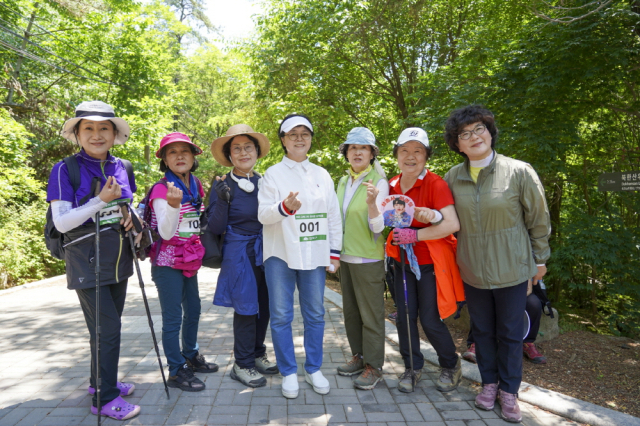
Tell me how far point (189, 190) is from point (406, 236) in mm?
1866

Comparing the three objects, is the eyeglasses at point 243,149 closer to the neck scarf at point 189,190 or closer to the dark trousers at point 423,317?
the neck scarf at point 189,190

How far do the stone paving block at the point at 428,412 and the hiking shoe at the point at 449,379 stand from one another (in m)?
0.28

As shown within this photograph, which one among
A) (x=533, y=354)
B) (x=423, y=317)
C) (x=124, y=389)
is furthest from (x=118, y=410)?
(x=533, y=354)

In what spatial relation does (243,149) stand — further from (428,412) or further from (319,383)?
(428,412)

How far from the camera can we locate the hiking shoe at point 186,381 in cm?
337

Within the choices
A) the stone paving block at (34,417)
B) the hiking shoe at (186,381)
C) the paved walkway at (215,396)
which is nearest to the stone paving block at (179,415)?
→ the paved walkway at (215,396)

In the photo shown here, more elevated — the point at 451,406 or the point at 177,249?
the point at 177,249

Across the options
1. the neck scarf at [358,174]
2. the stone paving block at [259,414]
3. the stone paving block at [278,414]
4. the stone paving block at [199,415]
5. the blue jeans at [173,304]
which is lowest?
the stone paving block at [278,414]

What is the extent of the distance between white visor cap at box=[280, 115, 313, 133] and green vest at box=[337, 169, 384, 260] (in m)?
0.71

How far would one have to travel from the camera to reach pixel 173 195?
299cm

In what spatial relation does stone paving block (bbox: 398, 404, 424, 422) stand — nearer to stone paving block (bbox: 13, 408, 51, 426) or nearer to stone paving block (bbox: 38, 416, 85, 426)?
stone paving block (bbox: 38, 416, 85, 426)

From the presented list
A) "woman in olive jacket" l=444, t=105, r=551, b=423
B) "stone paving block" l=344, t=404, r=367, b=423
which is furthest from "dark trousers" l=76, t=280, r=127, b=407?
"woman in olive jacket" l=444, t=105, r=551, b=423

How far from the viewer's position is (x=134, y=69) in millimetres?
14930

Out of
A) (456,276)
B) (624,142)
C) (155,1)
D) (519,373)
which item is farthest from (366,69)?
(155,1)
